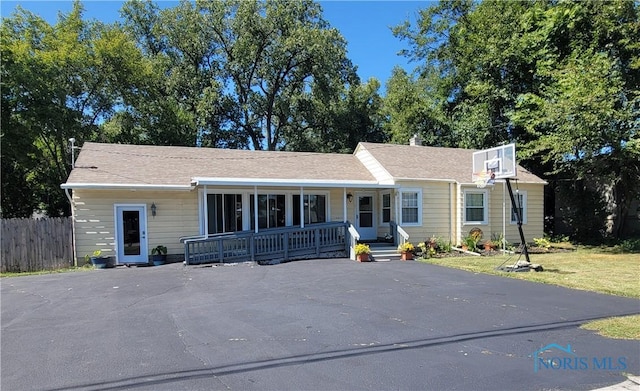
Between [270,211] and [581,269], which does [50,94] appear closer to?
[270,211]

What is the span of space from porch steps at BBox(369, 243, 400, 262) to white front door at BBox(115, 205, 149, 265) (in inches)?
307

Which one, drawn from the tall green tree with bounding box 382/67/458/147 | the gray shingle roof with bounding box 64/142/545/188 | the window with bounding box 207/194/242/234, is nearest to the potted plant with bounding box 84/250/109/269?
the gray shingle roof with bounding box 64/142/545/188

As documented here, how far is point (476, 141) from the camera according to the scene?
2295cm

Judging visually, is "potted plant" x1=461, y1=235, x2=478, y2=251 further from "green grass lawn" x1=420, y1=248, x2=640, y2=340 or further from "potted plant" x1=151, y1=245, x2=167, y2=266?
"potted plant" x1=151, y1=245, x2=167, y2=266

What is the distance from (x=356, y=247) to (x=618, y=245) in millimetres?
12668

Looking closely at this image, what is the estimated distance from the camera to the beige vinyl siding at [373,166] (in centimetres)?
1614

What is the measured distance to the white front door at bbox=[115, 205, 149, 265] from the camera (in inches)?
524

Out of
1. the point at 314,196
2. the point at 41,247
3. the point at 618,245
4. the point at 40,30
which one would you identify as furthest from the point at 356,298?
the point at 40,30

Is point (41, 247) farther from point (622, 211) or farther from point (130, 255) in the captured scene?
point (622, 211)

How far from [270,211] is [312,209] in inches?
69.0

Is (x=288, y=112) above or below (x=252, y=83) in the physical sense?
below

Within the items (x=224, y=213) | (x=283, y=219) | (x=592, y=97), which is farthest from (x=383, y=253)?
(x=592, y=97)

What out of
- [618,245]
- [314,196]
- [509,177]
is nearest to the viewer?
[509,177]

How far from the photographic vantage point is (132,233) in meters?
13.5
